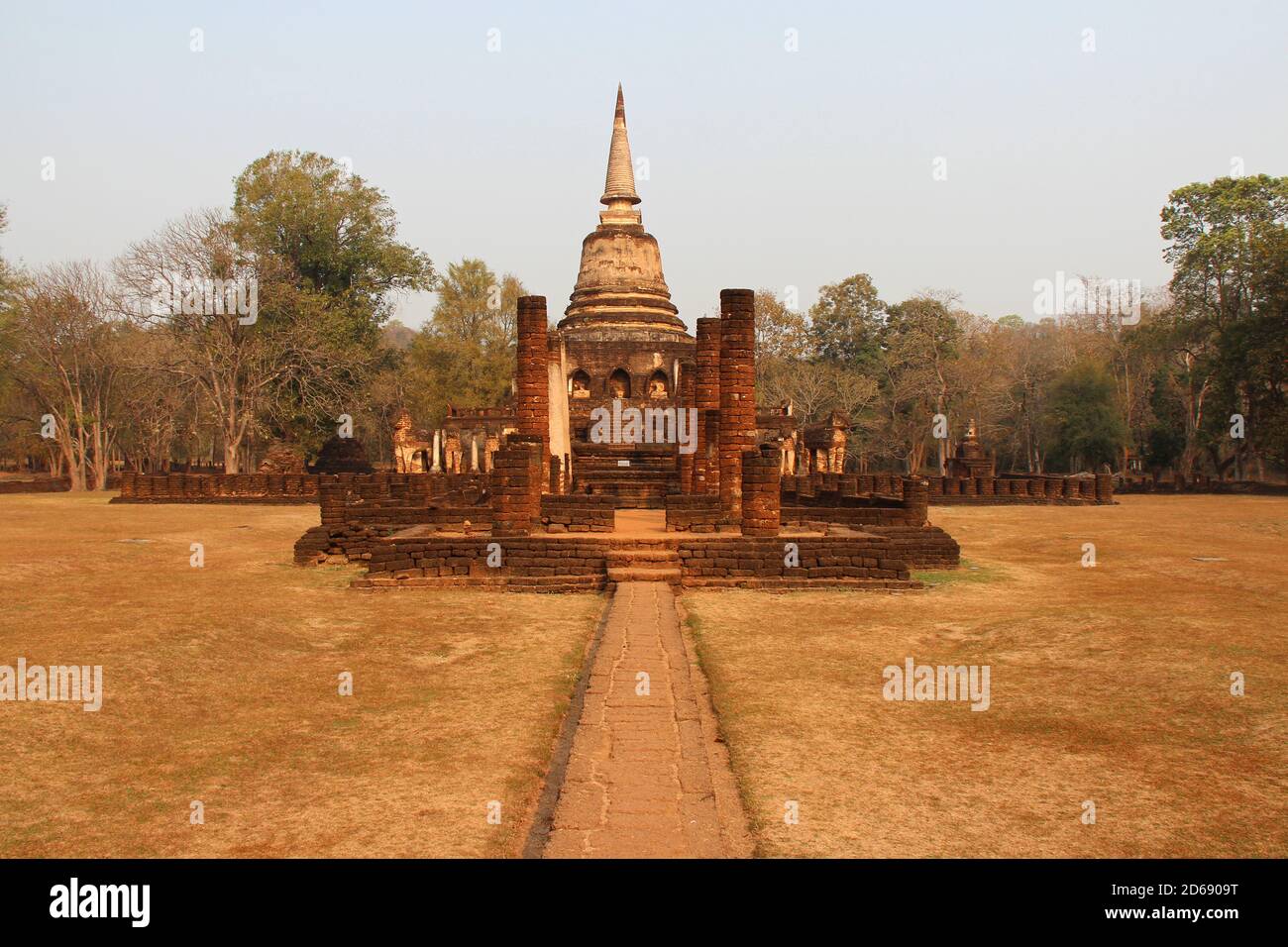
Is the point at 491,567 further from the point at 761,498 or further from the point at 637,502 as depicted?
the point at 637,502

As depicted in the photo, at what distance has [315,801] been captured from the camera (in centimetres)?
463

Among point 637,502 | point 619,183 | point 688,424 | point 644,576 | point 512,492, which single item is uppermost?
point 619,183

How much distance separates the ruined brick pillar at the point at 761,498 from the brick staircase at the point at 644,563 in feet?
4.13

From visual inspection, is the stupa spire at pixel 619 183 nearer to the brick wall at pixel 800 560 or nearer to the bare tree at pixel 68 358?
the bare tree at pixel 68 358

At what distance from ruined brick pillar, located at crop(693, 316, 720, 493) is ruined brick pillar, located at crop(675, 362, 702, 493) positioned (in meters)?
0.31

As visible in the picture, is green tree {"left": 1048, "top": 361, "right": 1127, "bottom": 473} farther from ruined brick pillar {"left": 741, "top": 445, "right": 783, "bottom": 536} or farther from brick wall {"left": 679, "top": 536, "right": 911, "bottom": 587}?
brick wall {"left": 679, "top": 536, "right": 911, "bottom": 587}

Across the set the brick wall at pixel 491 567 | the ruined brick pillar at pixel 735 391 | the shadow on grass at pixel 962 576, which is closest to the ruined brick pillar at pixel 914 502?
the shadow on grass at pixel 962 576

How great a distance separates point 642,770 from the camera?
5.02m

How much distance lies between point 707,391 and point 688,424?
3338 millimetres

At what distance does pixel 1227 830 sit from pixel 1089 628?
4.67m

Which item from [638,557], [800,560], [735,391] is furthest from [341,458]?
[800,560]

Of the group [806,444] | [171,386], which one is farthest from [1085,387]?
[171,386]

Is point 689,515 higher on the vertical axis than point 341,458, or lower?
lower

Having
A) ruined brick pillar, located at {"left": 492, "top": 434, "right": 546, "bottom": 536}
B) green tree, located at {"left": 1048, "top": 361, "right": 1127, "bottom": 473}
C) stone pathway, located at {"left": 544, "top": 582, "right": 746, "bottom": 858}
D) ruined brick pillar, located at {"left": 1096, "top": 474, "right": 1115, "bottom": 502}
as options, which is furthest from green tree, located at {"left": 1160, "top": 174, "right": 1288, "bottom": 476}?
stone pathway, located at {"left": 544, "top": 582, "right": 746, "bottom": 858}
